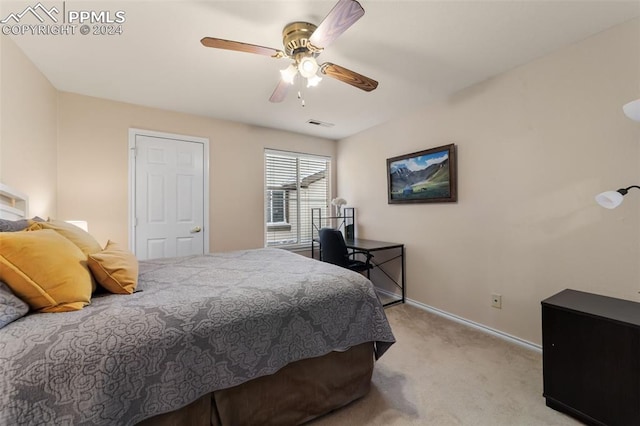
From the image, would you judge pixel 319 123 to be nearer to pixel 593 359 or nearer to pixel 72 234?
pixel 72 234

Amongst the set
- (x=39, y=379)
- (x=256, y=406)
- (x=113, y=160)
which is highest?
(x=113, y=160)

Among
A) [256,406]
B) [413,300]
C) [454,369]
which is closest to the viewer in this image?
[256,406]

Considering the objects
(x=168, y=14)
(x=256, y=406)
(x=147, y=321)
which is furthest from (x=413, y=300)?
(x=168, y=14)

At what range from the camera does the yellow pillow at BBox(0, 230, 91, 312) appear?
1.01 metres

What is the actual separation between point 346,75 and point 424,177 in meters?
1.71

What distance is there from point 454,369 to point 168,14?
311 cm

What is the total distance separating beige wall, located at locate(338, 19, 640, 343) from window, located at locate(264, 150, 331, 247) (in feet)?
5.46

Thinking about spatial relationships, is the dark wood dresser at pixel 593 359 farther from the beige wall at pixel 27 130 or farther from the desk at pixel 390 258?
the beige wall at pixel 27 130

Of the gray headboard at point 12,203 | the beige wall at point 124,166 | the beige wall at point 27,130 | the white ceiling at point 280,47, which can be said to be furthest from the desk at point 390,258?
the beige wall at point 27,130

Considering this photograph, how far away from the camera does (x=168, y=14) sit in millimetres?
1617

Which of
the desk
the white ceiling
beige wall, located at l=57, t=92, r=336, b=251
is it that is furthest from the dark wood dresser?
beige wall, located at l=57, t=92, r=336, b=251

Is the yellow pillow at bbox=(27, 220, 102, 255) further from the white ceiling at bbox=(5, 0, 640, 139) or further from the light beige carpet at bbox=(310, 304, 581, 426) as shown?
the light beige carpet at bbox=(310, 304, 581, 426)

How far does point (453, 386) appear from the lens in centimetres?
174

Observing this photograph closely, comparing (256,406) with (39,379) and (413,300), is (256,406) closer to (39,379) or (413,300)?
(39,379)
